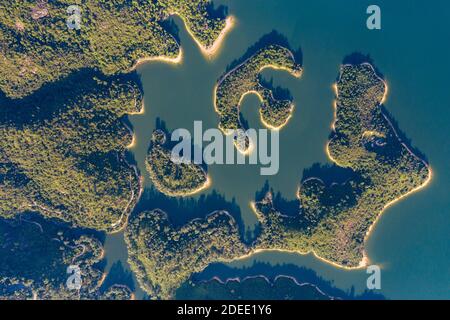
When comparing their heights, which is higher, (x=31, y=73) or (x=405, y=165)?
(x=31, y=73)

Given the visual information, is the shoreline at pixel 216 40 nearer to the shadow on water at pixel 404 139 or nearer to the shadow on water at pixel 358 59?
the shadow on water at pixel 358 59

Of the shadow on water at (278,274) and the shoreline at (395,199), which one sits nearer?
the shoreline at (395,199)

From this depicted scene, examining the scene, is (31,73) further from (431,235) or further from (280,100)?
(431,235)

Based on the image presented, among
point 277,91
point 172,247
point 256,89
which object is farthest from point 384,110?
point 172,247

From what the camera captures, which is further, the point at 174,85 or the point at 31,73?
the point at 174,85

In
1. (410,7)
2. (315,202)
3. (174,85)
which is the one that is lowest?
(315,202)

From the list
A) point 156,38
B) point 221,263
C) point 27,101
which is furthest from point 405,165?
point 27,101

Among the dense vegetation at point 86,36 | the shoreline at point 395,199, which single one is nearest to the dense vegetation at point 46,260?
the dense vegetation at point 86,36

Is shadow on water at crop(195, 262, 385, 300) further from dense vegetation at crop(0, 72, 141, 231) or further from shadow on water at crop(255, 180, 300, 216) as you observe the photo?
dense vegetation at crop(0, 72, 141, 231)
